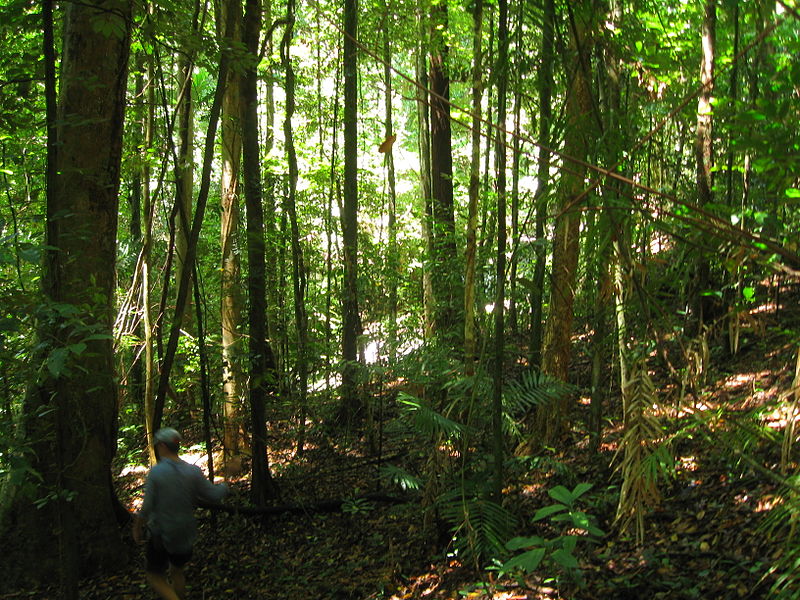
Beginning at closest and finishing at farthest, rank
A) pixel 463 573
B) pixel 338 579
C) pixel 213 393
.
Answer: pixel 463 573 → pixel 338 579 → pixel 213 393

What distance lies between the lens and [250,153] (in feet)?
21.1

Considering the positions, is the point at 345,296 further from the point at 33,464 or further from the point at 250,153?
the point at 33,464

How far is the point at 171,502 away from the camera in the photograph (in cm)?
448

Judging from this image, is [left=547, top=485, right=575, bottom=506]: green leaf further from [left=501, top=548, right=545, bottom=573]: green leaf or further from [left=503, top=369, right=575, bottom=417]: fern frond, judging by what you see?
[left=503, top=369, right=575, bottom=417]: fern frond

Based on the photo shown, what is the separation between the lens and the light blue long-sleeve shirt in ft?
14.7

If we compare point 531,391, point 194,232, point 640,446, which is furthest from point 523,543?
point 194,232

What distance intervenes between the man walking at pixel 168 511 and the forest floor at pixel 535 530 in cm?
73

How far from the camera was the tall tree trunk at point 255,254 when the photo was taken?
6.26 m

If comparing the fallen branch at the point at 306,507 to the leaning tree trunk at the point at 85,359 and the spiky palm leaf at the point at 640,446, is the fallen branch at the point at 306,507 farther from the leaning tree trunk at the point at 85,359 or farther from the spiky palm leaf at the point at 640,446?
the spiky palm leaf at the point at 640,446

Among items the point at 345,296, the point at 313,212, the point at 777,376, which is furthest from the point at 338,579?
the point at 313,212

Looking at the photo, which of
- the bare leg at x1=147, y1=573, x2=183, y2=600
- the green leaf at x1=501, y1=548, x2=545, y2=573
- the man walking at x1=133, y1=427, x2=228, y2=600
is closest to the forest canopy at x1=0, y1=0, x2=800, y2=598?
the green leaf at x1=501, y1=548, x2=545, y2=573

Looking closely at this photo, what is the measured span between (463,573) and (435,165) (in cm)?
714

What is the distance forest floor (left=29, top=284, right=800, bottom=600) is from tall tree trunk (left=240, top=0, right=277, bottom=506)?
816mm

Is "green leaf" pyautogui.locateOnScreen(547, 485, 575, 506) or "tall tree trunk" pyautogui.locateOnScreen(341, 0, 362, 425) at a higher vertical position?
"tall tree trunk" pyautogui.locateOnScreen(341, 0, 362, 425)
